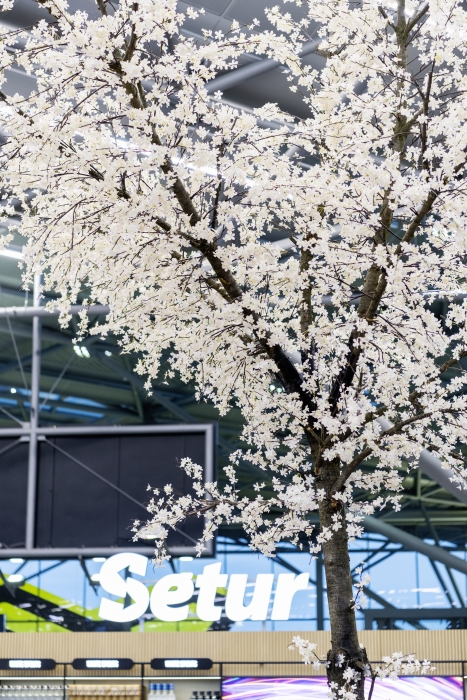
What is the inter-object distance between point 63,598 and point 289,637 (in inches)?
146

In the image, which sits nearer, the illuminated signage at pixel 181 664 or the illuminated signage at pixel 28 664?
A: the illuminated signage at pixel 181 664

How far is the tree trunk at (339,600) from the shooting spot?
4520 mm

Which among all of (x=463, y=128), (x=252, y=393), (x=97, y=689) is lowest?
(x=97, y=689)

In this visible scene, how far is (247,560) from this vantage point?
43.7ft

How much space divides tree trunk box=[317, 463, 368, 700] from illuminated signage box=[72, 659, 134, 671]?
7016 millimetres

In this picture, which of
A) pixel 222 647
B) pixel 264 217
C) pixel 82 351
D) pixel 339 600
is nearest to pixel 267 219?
pixel 264 217

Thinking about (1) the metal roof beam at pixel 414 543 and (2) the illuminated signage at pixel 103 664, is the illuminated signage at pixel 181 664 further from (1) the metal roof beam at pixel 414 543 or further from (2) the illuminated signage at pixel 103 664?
(1) the metal roof beam at pixel 414 543

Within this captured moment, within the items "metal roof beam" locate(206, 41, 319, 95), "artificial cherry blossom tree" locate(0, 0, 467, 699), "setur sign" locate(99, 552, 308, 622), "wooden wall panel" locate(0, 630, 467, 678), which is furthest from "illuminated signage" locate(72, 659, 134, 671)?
"metal roof beam" locate(206, 41, 319, 95)

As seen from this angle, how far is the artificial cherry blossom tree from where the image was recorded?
438cm

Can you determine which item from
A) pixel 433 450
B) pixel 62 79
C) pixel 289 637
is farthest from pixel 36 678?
pixel 62 79

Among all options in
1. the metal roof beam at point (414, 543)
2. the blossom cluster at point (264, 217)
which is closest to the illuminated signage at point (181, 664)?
the metal roof beam at point (414, 543)

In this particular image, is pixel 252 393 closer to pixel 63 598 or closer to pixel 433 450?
pixel 433 450

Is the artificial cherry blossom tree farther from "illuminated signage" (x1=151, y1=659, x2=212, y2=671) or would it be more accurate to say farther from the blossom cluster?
"illuminated signage" (x1=151, y1=659, x2=212, y2=671)

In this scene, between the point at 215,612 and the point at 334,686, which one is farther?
the point at 215,612
